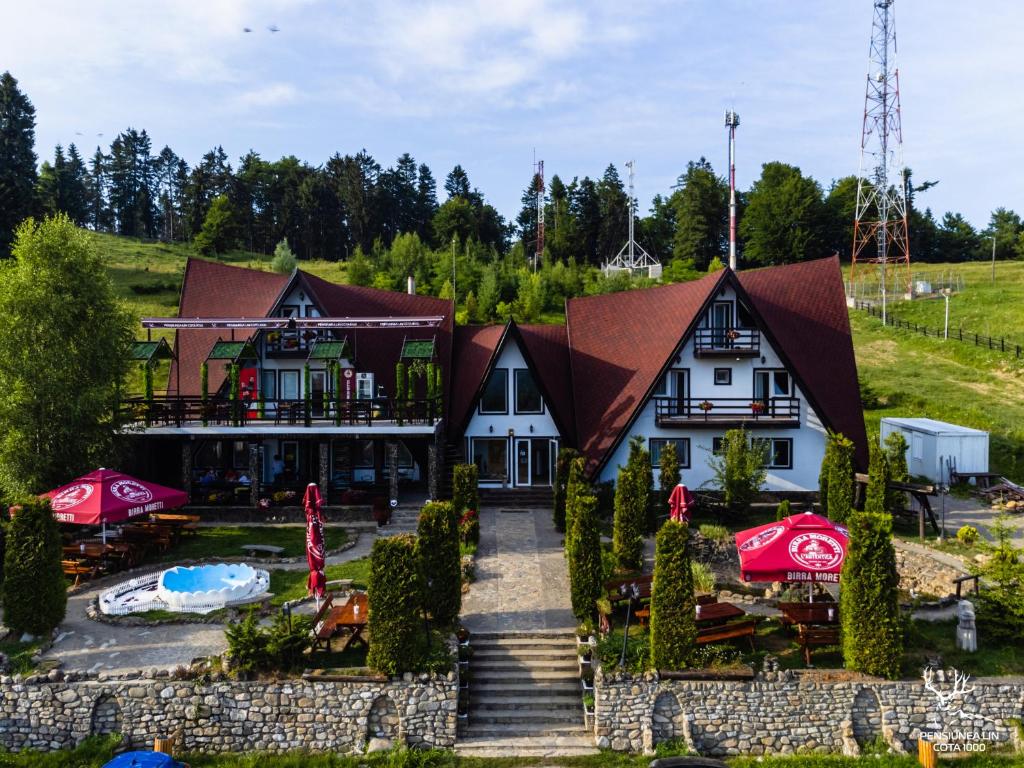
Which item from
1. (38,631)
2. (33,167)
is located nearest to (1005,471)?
(38,631)

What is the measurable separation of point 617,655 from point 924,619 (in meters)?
7.24

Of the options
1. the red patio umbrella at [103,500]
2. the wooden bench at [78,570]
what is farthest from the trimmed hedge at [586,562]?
the wooden bench at [78,570]

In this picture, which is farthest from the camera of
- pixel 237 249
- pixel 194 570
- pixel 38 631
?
pixel 237 249

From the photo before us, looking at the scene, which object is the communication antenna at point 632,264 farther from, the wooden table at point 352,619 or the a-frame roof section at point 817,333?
the wooden table at point 352,619

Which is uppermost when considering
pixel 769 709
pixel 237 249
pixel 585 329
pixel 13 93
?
pixel 13 93

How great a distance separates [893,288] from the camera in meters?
64.6

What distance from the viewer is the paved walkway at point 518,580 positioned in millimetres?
15930

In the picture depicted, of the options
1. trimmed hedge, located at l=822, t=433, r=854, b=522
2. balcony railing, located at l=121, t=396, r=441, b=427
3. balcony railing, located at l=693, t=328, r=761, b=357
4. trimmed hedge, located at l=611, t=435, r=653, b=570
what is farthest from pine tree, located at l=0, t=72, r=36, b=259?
trimmed hedge, located at l=822, t=433, r=854, b=522

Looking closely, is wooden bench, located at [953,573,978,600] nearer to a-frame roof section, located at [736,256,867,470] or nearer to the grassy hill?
A: a-frame roof section, located at [736,256,867,470]

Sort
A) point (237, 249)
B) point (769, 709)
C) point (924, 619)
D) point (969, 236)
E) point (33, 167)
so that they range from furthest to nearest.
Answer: point (969, 236), point (237, 249), point (33, 167), point (924, 619), point (769, 709)

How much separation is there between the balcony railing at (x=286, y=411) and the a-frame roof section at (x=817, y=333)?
12345 mm

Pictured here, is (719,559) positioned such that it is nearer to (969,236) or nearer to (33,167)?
(33,167)

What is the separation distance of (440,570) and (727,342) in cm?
1553

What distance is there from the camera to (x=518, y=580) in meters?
18.4
